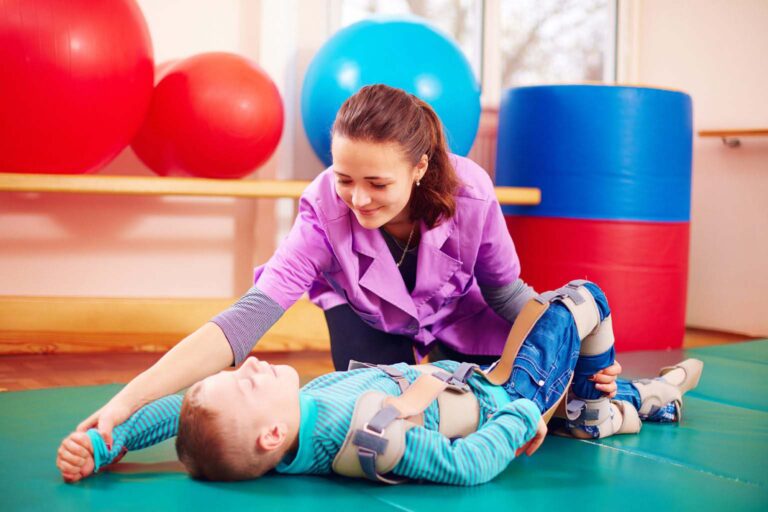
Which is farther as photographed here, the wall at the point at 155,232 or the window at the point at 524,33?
the window at the point at 524,33

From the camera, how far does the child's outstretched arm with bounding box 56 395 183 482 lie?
4.62 feet

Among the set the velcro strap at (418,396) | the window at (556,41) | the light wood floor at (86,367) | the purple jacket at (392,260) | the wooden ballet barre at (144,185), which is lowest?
the light wood floor at (86,367)

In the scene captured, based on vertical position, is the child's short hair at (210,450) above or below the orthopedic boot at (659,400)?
above

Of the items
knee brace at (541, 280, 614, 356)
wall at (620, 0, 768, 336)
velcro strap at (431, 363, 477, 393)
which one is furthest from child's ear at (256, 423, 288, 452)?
wall at (620, 0, 768, 336)

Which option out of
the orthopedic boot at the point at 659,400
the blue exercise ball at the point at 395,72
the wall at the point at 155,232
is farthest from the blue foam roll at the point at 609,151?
the orthopedic boot at the point at 659,400

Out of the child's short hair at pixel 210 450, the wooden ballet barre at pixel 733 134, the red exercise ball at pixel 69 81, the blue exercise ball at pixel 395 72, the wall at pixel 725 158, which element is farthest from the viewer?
the wall at pixel 725 158

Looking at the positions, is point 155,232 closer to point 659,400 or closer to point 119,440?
point 119,440

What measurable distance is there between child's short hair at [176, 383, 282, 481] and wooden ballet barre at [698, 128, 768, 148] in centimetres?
293

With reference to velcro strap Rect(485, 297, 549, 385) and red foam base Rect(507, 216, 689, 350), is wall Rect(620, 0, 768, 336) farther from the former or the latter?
velcro strap Rect(485, 297, 549, 385)

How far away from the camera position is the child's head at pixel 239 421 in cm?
131

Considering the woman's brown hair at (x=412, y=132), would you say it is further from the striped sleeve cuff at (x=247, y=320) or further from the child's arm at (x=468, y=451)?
the child's arm at (x=468, y=451)

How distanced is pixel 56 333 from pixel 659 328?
223cm

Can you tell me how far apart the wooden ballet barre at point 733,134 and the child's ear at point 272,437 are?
2945 millimetres

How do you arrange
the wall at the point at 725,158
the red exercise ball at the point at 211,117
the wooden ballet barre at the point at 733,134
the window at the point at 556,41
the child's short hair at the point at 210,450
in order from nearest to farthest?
the child's short hair at the point at 210,450 < the red exercise ball at the point at 211,117 < the wooden ballet barre at the point at 733,134 < the wall at the point at 725,158 < the window at the point at 556,41
